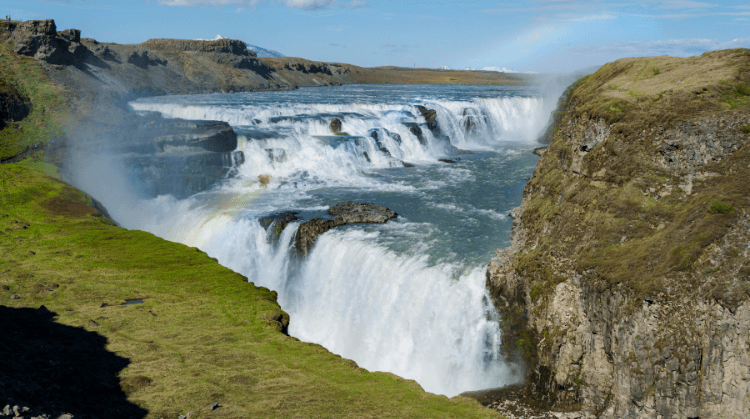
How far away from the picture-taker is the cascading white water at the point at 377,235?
791 inches

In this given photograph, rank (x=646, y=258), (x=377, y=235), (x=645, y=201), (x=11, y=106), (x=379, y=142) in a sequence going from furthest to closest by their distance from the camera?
(x=379, y=142), (x=11, y=106), (x=377, y=235), (x=645, y=201), (x=646, y=258)

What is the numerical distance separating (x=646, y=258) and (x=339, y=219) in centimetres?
1755

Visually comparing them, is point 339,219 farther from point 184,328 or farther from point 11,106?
point 11,106

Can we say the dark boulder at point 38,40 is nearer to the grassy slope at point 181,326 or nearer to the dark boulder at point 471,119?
the grassy slope at point 181,326

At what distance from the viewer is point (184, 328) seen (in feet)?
54.2

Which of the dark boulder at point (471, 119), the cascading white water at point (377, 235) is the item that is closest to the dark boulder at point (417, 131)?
the cascading white water at point (377, 235)

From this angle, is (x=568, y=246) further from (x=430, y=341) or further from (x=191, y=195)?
(x=191, y=195)

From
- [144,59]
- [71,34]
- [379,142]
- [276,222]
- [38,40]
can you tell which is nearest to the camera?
[276,222]

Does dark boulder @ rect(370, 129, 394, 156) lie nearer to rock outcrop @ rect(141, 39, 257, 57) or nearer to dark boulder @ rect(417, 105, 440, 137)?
dark boulder @ rect(417, 105, 440, 137)

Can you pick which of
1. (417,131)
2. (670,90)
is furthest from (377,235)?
(417,131)

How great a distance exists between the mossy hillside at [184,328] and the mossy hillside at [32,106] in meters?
17.9

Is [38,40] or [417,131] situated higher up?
[38,40]

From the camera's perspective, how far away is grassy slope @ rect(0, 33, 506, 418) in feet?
41.3

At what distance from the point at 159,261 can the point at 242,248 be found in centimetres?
671
